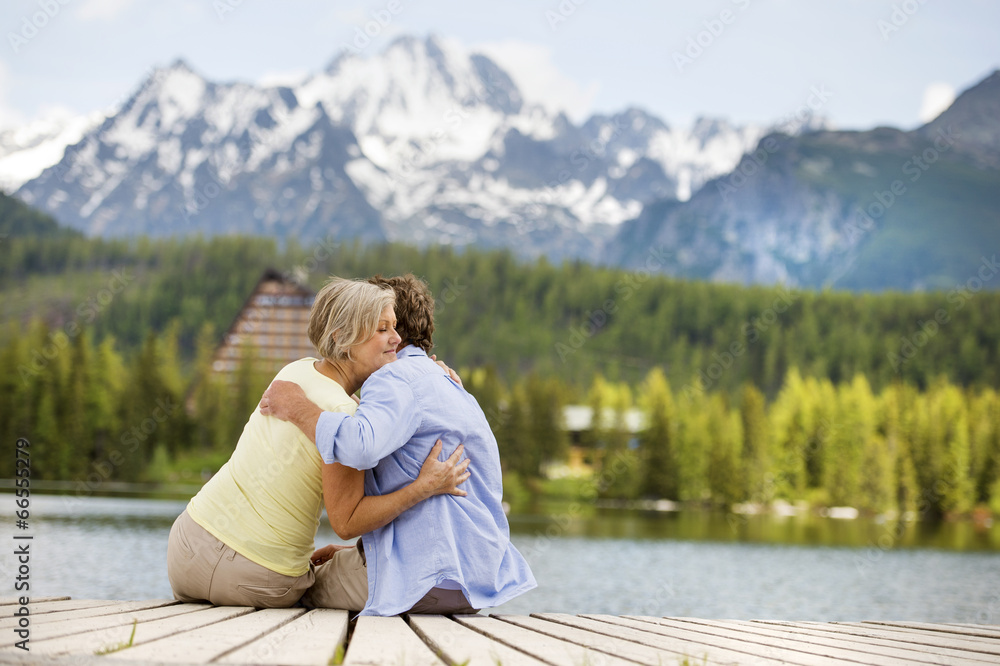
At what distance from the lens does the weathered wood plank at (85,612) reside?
3.06 meters

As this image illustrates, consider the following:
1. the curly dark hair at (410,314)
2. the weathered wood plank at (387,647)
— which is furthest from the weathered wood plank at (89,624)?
the curly dark hair at (410,314)

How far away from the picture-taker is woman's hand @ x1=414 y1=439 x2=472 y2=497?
402 cm

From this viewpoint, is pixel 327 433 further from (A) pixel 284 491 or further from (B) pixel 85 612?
(B) pixel 85 612

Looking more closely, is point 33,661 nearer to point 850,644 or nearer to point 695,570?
point 850,644

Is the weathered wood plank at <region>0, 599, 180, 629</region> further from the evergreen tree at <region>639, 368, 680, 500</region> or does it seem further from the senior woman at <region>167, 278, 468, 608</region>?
the evergreen tree at <region>639, 368, 680, 500</region>

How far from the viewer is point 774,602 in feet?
75.7

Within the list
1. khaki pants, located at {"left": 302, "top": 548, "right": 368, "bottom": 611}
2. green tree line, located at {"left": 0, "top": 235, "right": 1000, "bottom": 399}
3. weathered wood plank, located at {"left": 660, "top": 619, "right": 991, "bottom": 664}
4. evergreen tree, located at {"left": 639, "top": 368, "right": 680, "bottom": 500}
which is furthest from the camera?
green tree line, located at {"left": 0, "top": 235, "right": 1000, "bottom": 399}

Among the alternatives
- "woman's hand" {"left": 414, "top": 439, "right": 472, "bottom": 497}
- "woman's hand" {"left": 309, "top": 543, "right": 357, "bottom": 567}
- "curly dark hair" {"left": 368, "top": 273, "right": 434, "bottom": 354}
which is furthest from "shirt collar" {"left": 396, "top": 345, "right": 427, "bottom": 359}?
"woman's hand" {"left": 309, "top": 543, "right": 357, "bottom": 567}

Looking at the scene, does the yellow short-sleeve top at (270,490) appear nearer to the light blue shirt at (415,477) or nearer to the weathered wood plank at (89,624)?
the light blue shirt at (415,477)

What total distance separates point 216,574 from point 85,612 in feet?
2.46

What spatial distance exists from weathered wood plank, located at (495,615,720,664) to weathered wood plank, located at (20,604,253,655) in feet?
4.06

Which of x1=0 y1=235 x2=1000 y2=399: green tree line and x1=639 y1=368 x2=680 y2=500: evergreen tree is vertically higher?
x1=0 y1=235 x2=1000 y2=399: green tree line

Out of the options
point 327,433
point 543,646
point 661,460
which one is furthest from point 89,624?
point 661,460

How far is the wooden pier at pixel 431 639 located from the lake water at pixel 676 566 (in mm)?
15718
